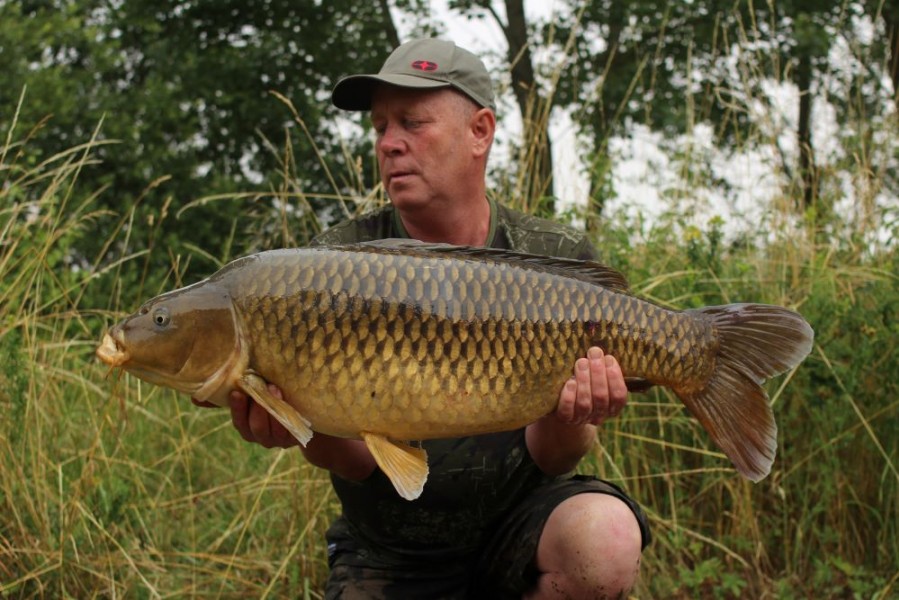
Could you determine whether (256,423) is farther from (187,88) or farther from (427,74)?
(187,88)

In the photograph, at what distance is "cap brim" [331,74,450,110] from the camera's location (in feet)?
6.50

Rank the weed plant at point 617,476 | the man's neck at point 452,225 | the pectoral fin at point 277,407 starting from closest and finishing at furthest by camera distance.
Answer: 1. the pectoral fin at point 277,407
2. the man's neck at point 452,225
3. the weed plant at point 617,476

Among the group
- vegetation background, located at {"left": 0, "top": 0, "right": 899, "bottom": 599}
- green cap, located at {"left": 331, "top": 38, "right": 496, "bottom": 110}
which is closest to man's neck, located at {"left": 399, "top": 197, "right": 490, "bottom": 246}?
green cap, located at {"left": 331, "top": 38, "right": 496, "bottom": 110}

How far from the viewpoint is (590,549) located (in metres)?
1.81

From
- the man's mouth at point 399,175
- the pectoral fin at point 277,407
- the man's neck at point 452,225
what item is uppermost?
the man's mouth at point 399,175

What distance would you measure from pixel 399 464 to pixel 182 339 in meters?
0.35

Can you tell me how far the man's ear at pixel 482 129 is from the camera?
2104 millimetres

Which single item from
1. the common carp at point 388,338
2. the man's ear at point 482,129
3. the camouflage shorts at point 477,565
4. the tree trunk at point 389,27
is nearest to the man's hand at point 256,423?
the common carp at point 388,338

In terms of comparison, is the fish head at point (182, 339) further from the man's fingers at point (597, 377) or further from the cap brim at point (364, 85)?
the cap brim at point (364, 85)

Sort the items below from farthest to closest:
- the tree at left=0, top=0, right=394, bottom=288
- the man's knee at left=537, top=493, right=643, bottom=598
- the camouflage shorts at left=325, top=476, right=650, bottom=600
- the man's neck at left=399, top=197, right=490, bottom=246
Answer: the tree at left=0, top=0, right=394, bottom=288
the man's neck at left=399, top=197, right=490, bottom=246
the camouflage shorts at left=325, top=476, right=650, bottom=600
the man's knee at left=537, top=493, right=643, bottom=598

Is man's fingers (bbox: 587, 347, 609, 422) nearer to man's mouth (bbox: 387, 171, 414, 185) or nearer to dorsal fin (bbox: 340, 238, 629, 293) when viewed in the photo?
dorsal fin (bbox: 340, 238, 629, 293)

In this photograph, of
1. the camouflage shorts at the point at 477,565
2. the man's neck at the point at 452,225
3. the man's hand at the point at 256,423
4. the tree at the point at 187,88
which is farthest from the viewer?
the tree at the point at 187,88

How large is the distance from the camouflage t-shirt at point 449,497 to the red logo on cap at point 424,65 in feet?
1.03

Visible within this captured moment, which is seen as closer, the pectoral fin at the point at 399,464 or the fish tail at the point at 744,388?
the pectoral fin at the point at 399,464
